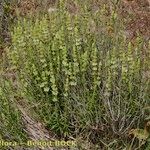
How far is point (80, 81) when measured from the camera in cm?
296

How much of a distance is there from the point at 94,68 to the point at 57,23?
51cm

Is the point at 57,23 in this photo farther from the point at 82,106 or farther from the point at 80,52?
the point at 82,106

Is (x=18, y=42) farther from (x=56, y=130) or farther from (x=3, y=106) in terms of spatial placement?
(x=56, y=130)

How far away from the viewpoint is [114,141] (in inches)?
114

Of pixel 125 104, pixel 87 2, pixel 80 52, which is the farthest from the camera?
pixel 87 2

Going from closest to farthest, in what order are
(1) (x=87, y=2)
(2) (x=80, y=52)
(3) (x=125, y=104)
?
1. (3) (x=125, y=104)
2. (2) (x=80, y=52)
3. (1) (x=87, y=2)

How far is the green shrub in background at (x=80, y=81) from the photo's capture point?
2900 mm

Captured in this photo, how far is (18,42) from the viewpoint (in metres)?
3.04

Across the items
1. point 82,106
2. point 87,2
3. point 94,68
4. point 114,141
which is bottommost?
point 114,141

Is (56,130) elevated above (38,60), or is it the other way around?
(38,60)

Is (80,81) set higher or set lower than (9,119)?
higher

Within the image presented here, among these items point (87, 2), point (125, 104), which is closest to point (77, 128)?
point (125, 104)

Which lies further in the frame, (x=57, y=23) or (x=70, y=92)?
(x=57, y=23)

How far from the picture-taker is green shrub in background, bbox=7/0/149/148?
290 centimetres
